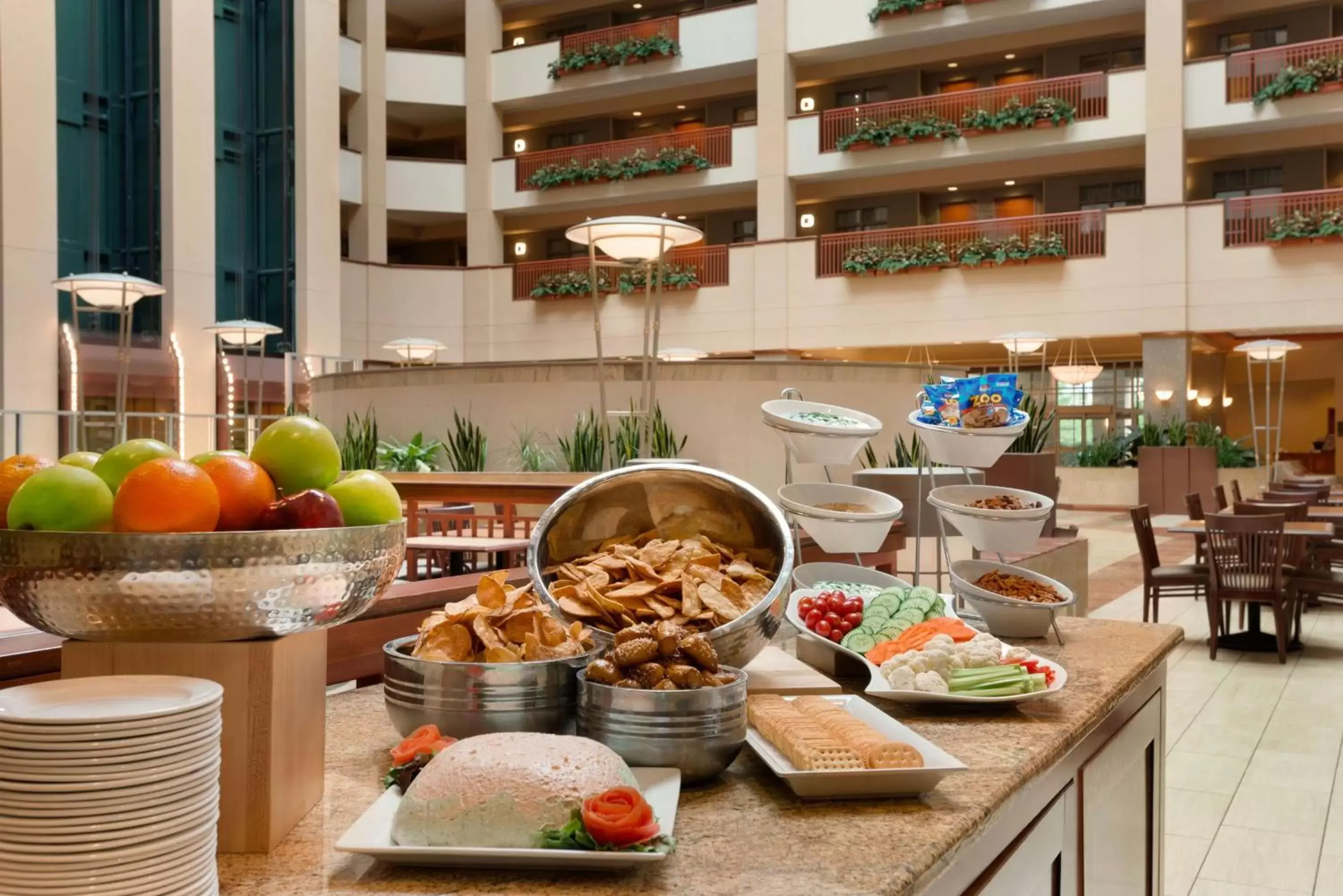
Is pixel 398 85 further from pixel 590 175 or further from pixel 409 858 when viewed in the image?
pixel 409 858

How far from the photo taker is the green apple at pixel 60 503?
3.14 feet

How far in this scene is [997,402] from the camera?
7.14ft

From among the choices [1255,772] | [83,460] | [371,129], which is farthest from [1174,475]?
[83,460]

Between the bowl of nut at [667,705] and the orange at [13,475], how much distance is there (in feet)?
1.88

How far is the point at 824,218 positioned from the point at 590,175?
4.24m

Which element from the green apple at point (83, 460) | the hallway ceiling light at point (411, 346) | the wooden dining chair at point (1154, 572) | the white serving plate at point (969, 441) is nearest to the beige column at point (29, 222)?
the hallway ceiling light at point (411, 346)

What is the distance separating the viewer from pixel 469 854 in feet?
3.09

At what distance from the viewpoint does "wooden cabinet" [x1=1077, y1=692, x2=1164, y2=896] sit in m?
1.64

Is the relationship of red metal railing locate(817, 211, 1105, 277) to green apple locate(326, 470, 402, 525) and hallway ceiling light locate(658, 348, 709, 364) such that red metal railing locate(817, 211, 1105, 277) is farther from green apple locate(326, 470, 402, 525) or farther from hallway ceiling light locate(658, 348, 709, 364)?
green apple locate(326, 470, 402, 525)

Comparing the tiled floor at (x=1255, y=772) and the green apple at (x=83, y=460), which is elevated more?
the green apple at (x=83, y=460)

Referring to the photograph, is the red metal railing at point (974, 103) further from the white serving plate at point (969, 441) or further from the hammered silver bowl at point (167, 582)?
the hammered silver bowl at point (167, 582)

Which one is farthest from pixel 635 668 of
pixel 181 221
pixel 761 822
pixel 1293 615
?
pixel 181 221

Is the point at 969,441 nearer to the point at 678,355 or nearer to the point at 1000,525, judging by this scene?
the point at 1000,525

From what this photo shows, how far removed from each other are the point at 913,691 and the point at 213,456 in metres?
0.94
